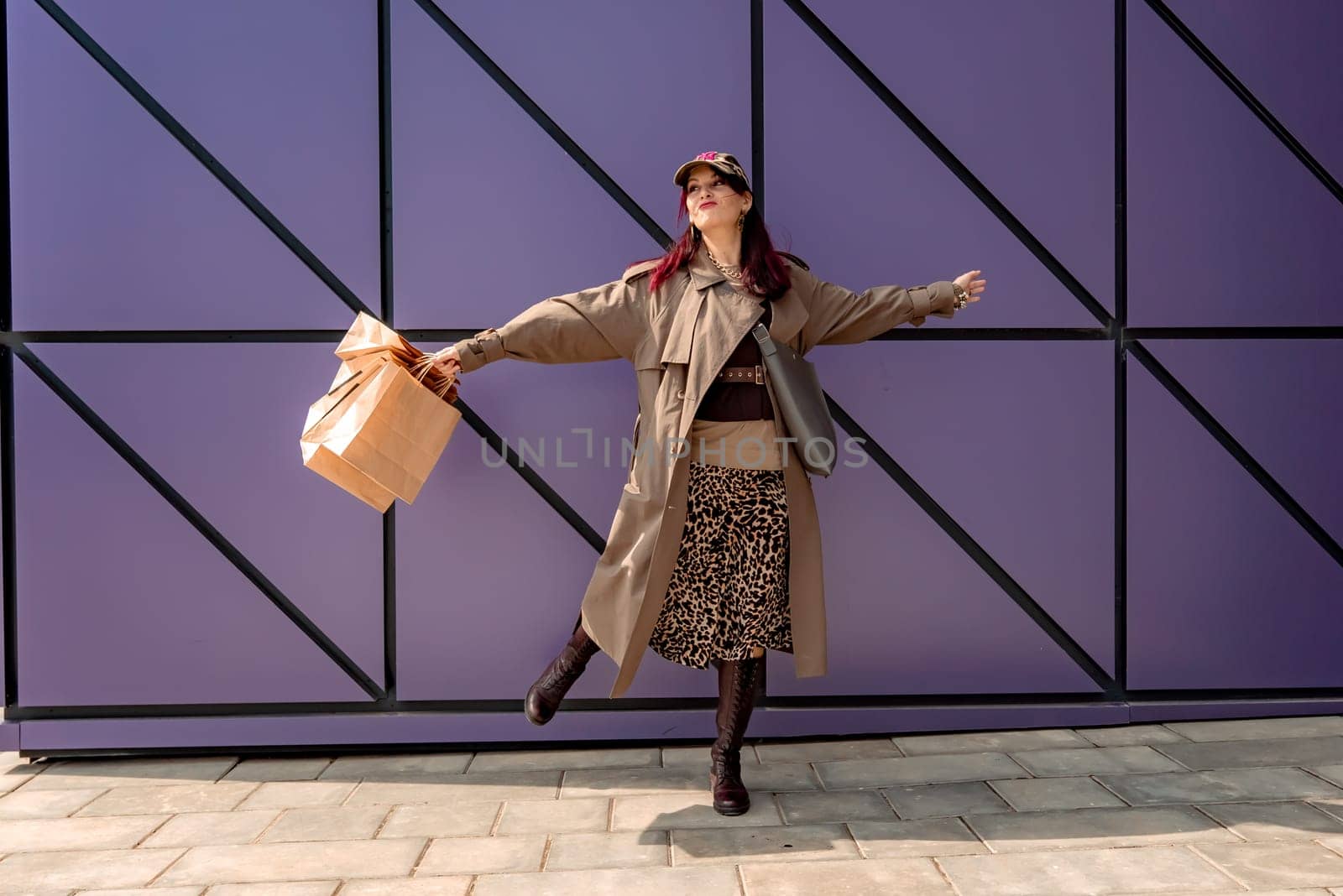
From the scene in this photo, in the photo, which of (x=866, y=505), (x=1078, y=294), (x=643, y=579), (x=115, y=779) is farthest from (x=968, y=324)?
(x=115, y=779)

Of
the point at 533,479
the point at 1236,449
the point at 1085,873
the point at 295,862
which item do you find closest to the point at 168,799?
the point at 295,862

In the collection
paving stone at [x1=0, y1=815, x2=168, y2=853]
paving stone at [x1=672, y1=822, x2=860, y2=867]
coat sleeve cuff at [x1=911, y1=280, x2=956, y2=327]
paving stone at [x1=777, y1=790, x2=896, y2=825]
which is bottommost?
paving stone at [x1=0, y1=815, x2=168, y2=853]

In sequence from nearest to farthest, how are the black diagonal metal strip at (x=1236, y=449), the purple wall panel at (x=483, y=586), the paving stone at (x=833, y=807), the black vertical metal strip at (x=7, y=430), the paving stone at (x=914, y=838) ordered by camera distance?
the paving stone at (x=914, y=838) → the paving stone at (x=833, y=807) → the black vertical metal strip at (x=7, y=430) → the purple wall panel at (x=483, y=586) → the black diagonal metal strip at (x=1236, y=449)

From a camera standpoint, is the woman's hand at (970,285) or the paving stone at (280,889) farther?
the woman's hand at (970,285)

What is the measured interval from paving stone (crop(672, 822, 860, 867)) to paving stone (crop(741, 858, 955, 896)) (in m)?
0.06

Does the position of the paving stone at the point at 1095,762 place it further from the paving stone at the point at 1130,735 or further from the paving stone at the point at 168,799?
the paving stone at the point at 168,799

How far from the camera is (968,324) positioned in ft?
12.5

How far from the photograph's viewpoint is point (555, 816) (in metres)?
3.11

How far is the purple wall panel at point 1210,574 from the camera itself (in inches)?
152

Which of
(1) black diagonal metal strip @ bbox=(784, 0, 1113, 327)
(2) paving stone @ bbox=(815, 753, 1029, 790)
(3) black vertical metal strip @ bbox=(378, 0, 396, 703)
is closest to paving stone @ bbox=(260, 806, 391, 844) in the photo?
(3) black vertical metal strip @ bbox=(378, 0, 396, 703)

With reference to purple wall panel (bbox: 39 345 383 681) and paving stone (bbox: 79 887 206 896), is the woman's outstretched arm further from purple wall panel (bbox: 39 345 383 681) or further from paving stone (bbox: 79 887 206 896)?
paving stone (bbox: 79 887 206 896)

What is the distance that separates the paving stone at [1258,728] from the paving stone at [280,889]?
3.11 metres

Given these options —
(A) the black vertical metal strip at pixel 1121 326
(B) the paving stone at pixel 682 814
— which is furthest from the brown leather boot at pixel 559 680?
(A) the black vertical metal strip at pixel 1121 326

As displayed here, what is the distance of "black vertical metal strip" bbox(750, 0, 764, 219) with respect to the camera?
3.73 metres
